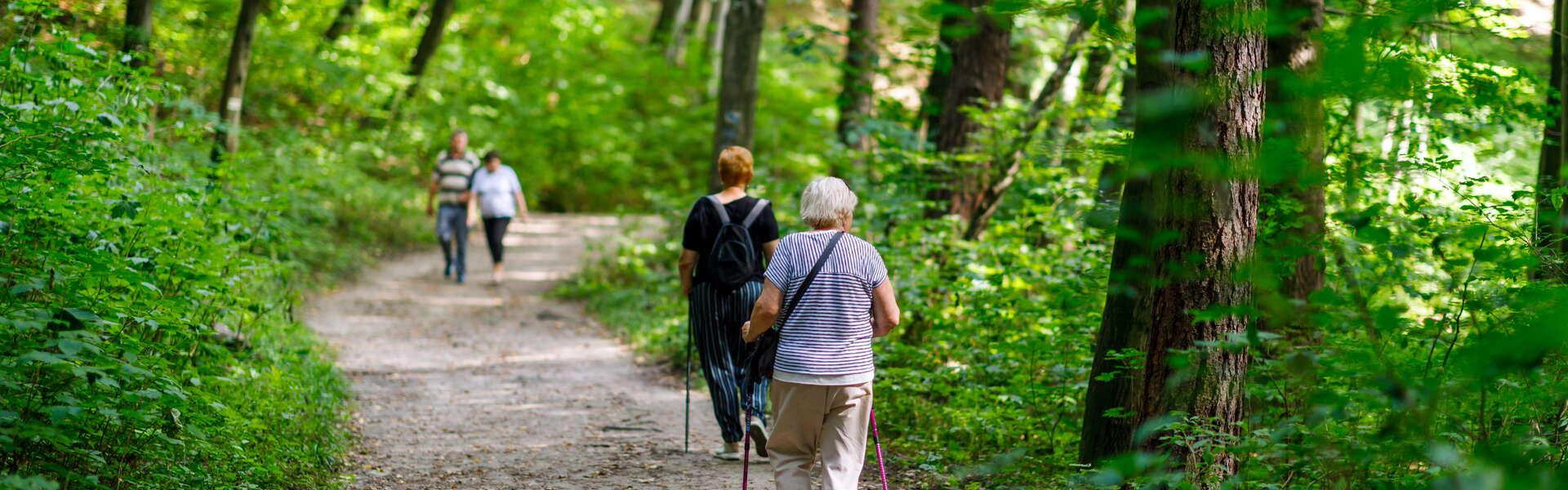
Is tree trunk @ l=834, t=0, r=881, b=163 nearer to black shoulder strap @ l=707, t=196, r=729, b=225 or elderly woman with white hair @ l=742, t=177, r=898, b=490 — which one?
black shoulder strap @ l=707, t=196, r=729, b=225

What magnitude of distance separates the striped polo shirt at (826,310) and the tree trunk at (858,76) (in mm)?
5681

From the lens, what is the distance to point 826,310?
4.55m

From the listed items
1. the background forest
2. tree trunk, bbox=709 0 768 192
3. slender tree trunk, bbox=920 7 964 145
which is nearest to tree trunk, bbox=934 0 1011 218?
the background forest

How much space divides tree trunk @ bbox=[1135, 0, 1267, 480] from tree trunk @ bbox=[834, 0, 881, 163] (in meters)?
6.10

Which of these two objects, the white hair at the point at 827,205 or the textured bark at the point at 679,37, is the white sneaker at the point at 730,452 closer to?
the white hair at the point at 827,205

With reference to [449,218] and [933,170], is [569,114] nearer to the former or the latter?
[449,218]

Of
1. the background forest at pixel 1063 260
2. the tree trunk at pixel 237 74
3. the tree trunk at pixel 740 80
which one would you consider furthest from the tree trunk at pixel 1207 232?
the tree trunk at pixel 237 74

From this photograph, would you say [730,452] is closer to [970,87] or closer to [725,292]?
[725,292]

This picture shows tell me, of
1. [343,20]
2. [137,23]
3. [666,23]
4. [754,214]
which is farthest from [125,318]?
[666,23]

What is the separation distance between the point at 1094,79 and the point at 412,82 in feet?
44.0

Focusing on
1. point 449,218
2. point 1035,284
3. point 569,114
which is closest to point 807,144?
point 569,114

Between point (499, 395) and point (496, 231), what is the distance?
5.19 m

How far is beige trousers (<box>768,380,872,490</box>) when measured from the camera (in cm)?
461

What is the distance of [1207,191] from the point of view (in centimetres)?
400
